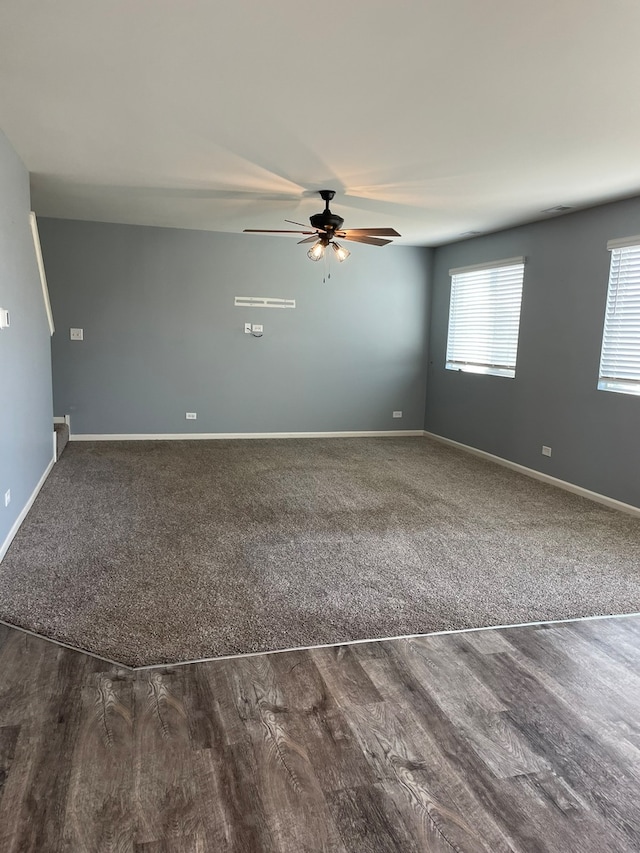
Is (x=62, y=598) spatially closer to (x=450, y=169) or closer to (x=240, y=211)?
(x=450, y=169)

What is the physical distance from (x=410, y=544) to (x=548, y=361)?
109 inches

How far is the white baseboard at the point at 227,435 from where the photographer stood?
671 cm

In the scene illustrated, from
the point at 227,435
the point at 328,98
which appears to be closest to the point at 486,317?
the point at 227,435

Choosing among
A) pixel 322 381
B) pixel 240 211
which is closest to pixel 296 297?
pixel 322 381

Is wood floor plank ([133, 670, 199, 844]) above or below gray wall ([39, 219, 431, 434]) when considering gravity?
below

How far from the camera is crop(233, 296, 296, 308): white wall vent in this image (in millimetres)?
6914

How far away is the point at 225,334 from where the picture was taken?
273 inches

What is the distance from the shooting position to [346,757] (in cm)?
185

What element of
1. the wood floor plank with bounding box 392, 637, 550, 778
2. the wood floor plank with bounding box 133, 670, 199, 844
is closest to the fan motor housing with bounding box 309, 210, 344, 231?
the wood floor plank with bounding box 392, 637, 550, 778

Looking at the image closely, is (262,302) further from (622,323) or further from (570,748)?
(570,748)

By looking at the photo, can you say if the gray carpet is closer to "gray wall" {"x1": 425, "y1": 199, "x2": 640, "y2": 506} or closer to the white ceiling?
"gray wall" {"x1": 425, "y1": 199, "x2": 640, "y2": 506}

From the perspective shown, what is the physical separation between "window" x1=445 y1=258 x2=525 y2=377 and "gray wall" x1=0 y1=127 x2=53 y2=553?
459cm

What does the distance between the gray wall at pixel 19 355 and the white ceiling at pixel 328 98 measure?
0.35 metres

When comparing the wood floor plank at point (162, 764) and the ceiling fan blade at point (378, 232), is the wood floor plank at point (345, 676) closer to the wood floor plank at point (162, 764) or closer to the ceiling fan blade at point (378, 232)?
the wood floor plank at point (162, 764)
